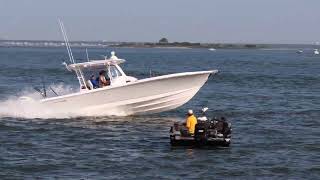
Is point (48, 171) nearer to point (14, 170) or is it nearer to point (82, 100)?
point (14, 170)

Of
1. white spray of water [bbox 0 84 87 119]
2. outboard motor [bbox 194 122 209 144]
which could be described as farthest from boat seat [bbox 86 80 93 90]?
outboard motor [bbox 194 122 209 144]

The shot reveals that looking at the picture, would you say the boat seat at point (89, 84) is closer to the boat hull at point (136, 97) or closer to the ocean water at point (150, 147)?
the boat hull at point (136, 97)

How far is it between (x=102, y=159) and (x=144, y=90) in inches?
320

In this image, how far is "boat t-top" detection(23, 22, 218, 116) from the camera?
2984 centimetres

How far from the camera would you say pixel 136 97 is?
99.6 ft

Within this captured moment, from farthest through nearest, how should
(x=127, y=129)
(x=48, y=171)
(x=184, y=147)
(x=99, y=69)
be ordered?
(x=99, y=69), (x=127, y=129), (x=184, y=147), (x=48, y=171)

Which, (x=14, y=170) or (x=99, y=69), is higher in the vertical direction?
(x=99, y=69)

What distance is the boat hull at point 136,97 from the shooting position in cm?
2984

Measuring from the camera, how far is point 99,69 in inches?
1203

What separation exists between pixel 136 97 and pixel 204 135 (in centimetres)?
765

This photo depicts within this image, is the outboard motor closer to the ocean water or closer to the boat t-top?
the ocean water

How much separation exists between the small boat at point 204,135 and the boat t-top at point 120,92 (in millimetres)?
6392

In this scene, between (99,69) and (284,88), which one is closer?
(99,69)

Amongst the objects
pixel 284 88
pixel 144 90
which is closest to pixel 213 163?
pixel 144 90
